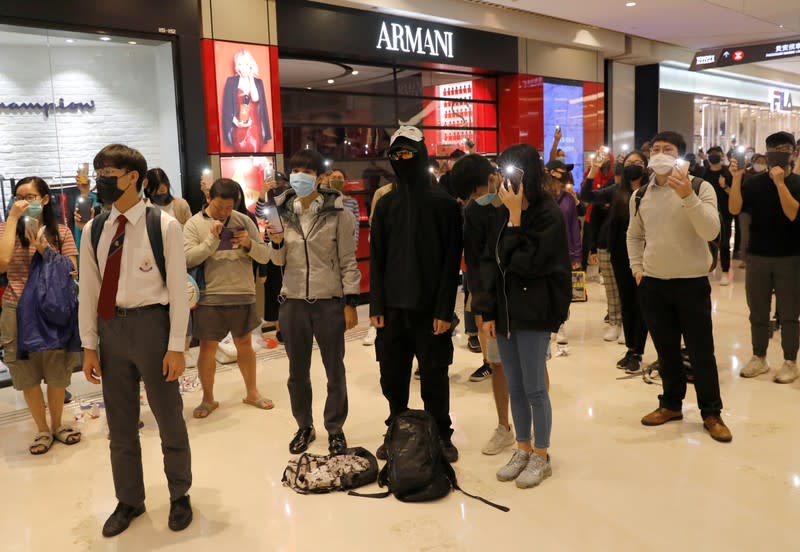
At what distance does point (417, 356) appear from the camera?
131 inches

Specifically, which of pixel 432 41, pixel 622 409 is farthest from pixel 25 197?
pixel 432 41

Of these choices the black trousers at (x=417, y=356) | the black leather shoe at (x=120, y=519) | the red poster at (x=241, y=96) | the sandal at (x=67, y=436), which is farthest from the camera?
the red poster at (x=241, y=96)

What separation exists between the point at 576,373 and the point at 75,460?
352 centimetres

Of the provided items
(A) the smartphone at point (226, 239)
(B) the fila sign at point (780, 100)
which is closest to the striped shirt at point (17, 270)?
(A) the smartphone at point (226, 239)

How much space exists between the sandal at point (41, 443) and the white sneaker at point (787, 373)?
16.0 ft

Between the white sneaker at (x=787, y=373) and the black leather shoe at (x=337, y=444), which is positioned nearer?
the black leather shoe at (x=337, y=444)

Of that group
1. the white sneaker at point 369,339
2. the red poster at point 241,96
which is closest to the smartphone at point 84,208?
the red poster at point 241,96

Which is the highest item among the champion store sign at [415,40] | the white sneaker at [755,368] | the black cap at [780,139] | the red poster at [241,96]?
the champion store sign at [415,40]

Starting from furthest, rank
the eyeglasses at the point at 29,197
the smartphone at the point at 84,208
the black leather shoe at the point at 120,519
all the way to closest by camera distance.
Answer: the smartphone at the point at 84,208
the eyeglasses at the point at 29,197
the black leather shoe at the point at 120,519

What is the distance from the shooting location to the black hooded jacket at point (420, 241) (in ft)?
10.5

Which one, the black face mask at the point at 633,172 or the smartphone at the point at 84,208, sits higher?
the black face mask at the point at 633,172

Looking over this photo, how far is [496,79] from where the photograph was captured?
33.0 ft

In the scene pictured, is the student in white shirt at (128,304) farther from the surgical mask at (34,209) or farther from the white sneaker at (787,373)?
the white sneaker at (787,373)

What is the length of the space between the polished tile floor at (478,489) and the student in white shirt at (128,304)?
0.52 meters
